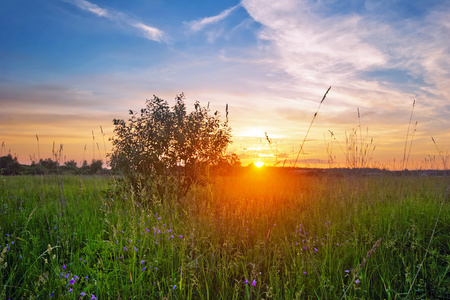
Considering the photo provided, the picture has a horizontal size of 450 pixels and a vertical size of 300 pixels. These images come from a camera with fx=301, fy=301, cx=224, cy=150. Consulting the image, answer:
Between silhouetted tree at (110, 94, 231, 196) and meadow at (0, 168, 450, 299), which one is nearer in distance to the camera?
meadow at (0, 168, 450, 299)

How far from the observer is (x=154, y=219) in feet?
14.9

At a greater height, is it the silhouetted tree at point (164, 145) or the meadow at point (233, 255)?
the silhouetted tree at point (164, 145)

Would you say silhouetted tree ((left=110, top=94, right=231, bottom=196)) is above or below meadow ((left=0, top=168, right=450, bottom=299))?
above

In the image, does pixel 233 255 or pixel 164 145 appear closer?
pixel 233 255

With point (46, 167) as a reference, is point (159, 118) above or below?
above

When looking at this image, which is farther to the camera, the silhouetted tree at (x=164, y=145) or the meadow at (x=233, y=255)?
the silhouetted tree at (x=164, y=145)

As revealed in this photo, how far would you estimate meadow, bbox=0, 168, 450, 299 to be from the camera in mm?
2838

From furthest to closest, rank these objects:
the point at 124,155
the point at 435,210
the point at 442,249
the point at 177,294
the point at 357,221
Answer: the point at 124,155 < the point at 435,210 < the point at 357,221 < the point at 442,249 < the point at 177,294

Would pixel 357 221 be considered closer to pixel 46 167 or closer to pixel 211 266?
pixel 211 266

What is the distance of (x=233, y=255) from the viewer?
317cm

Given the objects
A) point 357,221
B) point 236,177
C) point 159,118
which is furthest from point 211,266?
point 236,177

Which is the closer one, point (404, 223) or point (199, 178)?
→ point (404, 223)

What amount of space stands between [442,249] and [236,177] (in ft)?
17.3

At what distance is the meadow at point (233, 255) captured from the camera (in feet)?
9.31
